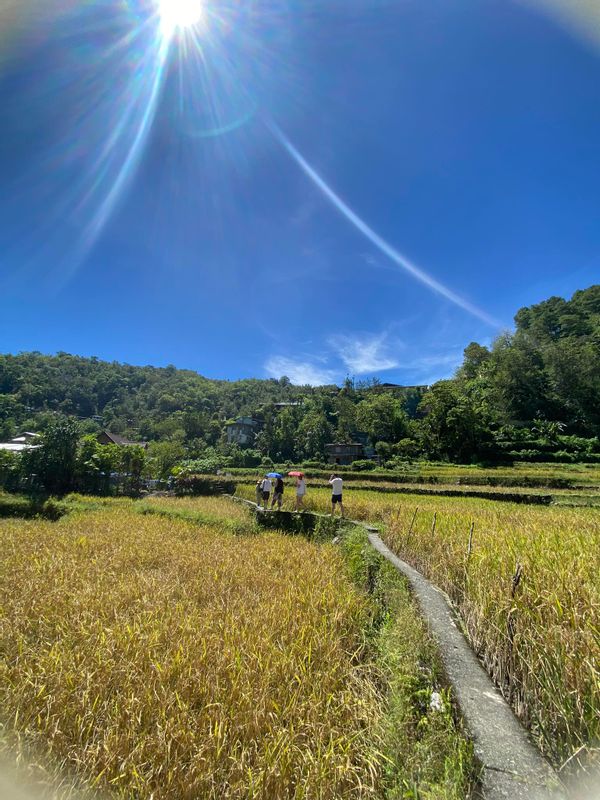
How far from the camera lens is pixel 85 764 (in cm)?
241

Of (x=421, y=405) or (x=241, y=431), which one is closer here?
(x=421, y=405)

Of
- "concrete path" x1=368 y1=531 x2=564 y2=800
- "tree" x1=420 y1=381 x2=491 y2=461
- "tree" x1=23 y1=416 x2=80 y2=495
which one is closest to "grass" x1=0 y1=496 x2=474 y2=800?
"concrete path" x1=368 y1=531 x2=564 y2=800

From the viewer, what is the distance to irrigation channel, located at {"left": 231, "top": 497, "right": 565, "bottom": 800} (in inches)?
77.2

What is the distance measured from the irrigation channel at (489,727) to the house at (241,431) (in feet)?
188

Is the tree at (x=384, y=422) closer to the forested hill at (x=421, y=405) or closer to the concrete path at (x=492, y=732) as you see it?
the forested hill at (x=421, y=405)

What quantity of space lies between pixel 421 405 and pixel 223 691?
49.8 meters

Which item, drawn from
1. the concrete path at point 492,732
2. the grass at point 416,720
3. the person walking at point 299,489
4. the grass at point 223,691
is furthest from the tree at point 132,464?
the concrete path at point 492,732

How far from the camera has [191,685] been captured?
3115 mm

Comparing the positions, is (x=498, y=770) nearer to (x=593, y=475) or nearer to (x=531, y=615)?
(x=531, y=615)

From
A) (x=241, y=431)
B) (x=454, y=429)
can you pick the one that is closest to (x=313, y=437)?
(x=241, y=431)

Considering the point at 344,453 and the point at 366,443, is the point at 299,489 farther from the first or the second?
the point at 366,443

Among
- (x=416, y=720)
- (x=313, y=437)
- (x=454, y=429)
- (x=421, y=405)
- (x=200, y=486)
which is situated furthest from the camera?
(x=313, y=437)

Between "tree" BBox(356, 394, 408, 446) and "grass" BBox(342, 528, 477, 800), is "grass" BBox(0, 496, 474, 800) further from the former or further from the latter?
"tree" BBox(356, 394, 408, 446)

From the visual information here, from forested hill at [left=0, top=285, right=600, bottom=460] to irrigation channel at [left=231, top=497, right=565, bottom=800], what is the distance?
25.1m
